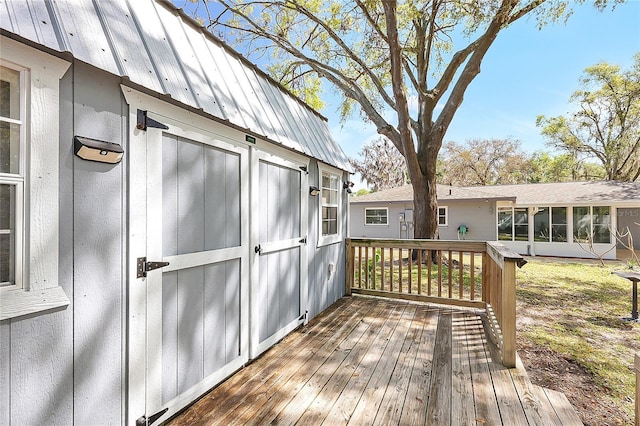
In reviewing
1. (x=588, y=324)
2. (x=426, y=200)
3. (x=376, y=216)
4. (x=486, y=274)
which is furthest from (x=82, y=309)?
(x=376, y=216)

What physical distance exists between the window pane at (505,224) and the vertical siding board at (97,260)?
564 inches

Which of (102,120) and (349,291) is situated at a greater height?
(102,120)

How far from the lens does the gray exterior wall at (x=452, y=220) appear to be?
12758 mm

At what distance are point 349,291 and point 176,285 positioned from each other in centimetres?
365

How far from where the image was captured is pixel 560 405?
219 centimetres

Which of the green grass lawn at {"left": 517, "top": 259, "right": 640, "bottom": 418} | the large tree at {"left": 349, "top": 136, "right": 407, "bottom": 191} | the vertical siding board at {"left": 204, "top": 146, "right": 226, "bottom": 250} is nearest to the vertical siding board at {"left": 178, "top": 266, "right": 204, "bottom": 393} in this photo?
the vertical siding board at {"left": 204, "top": 146, "right": 226, "bottom": 250}

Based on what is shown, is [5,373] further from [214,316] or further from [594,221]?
[594,221]

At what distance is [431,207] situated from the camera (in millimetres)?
7539

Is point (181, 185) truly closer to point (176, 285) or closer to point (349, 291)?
point (176, 285)

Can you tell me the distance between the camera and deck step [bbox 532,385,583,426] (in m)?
1.99

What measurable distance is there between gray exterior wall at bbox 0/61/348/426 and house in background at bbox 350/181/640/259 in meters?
12.6

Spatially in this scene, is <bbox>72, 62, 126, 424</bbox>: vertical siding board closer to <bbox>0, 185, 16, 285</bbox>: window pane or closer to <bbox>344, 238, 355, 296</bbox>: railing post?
<bbox>0, 185, 16, 285</bbox>: window pane

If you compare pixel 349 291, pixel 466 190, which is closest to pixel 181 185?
pixel 349 291

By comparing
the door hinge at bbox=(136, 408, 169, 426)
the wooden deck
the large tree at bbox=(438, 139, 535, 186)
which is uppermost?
the large tree at bbox=(438, 139, 535, 186)
